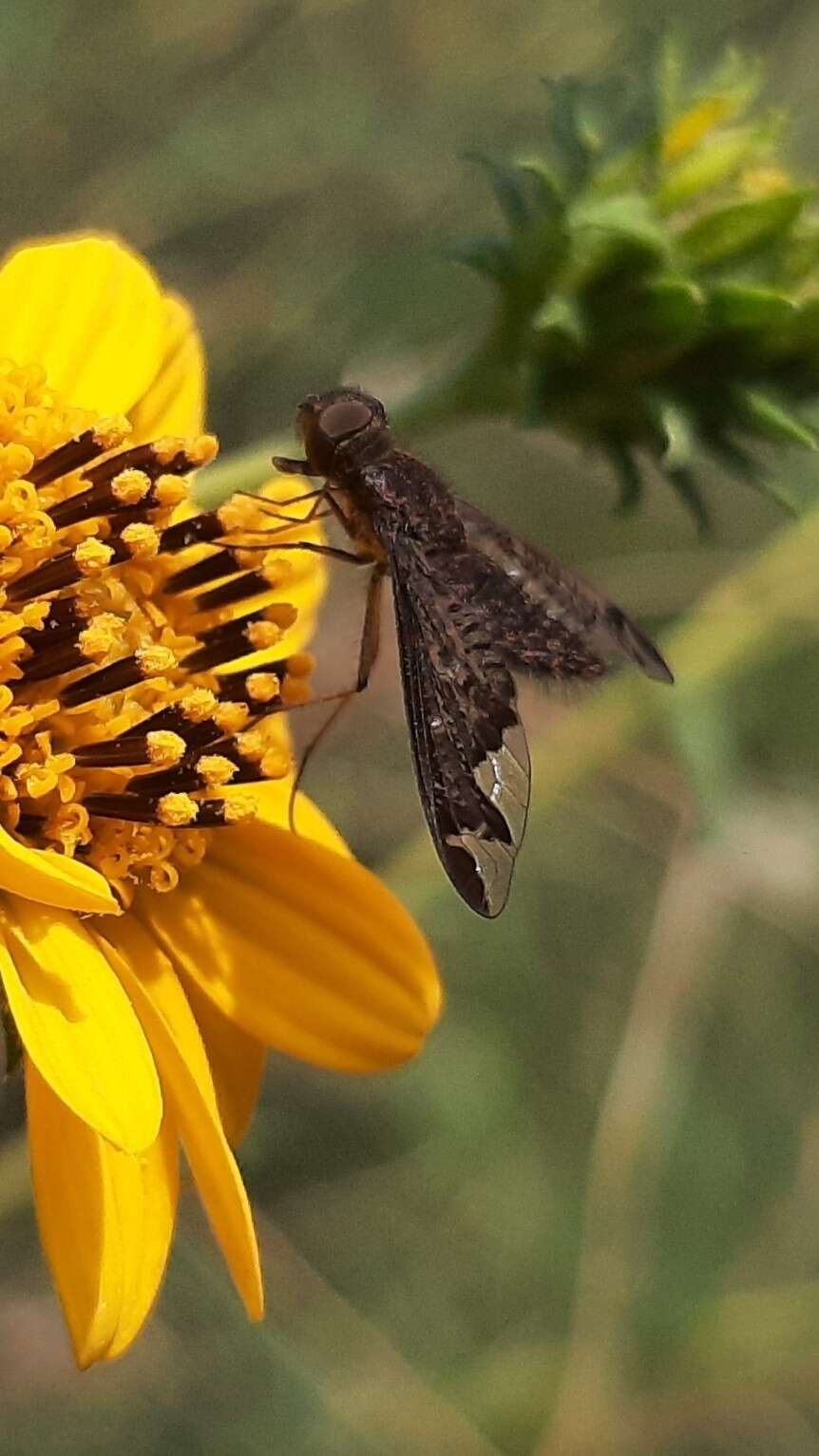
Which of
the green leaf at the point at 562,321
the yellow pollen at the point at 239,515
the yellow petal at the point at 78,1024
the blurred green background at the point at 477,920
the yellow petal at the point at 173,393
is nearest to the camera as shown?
the yellow petal at the point at 78,1024

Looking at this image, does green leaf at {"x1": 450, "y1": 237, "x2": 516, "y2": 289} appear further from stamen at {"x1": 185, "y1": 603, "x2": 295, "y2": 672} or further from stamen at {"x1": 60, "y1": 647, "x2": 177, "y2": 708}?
stamen at {"x1": 60, "y1": 647, "x2": 177, "y2": 708}

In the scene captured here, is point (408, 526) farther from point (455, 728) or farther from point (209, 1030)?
point (209, 1030)

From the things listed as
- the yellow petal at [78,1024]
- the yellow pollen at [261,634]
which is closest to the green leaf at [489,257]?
Result: the yellow pollen at [261,634]

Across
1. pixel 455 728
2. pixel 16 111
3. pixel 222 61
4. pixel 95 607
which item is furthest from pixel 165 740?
pixel 222 61

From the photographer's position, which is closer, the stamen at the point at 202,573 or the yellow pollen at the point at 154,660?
the yellow pollen at the point at 154,660

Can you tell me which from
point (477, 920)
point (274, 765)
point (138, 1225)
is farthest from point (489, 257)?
point (477, 920)

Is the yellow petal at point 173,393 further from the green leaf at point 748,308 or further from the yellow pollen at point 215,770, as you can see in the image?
the green leaf at point 748,308

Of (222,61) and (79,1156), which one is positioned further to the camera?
(222,61)

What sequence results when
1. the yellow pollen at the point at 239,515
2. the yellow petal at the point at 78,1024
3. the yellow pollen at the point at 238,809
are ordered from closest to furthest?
the yellow petal at the point at 78,1024 < the yellow pollen at the point at 238,809 < the yellow pollen at the point at 239,515
